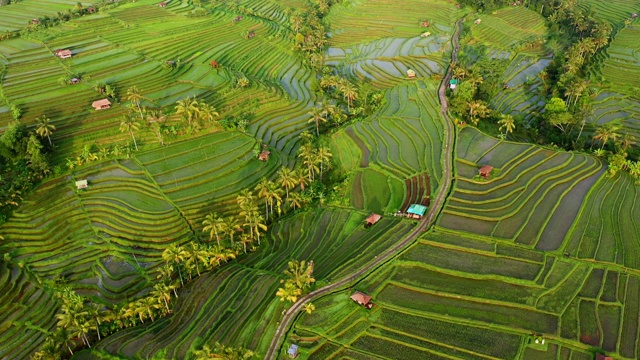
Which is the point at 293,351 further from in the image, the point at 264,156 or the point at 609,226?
the point at 609,226

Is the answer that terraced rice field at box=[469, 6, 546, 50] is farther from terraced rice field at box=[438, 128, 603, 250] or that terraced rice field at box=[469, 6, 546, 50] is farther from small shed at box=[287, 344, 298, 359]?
small shed at box=[287, 344, 298, 359]

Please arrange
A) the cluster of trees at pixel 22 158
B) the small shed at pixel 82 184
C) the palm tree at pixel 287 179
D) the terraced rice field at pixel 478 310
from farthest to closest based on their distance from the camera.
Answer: the small shed at pixel 82 184 → the cluster of trees at pixel 22 158 → the palm tree at pixel 287 179 → the terraced rice field at pixel 478 310

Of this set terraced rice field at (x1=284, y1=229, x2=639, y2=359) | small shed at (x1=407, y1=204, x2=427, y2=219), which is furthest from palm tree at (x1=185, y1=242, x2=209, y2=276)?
small shed at (x1=407, y1=204, x2=427, y2=219)

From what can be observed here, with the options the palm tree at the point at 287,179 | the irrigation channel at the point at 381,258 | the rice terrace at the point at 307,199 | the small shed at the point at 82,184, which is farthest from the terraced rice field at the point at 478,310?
the small shed at the point at 82,184

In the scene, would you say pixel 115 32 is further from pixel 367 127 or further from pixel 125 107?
pixel 367 127

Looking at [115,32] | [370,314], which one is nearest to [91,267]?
[370,314]

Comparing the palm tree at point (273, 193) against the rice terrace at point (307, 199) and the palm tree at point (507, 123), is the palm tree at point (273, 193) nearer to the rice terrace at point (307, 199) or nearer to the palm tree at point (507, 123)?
the rice terrace at point (307, 199)

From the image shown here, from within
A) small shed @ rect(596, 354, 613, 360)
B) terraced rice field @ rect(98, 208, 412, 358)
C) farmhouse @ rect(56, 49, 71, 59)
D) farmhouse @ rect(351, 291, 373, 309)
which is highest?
farmhouse @ rect(56, 49, 71, 59)
